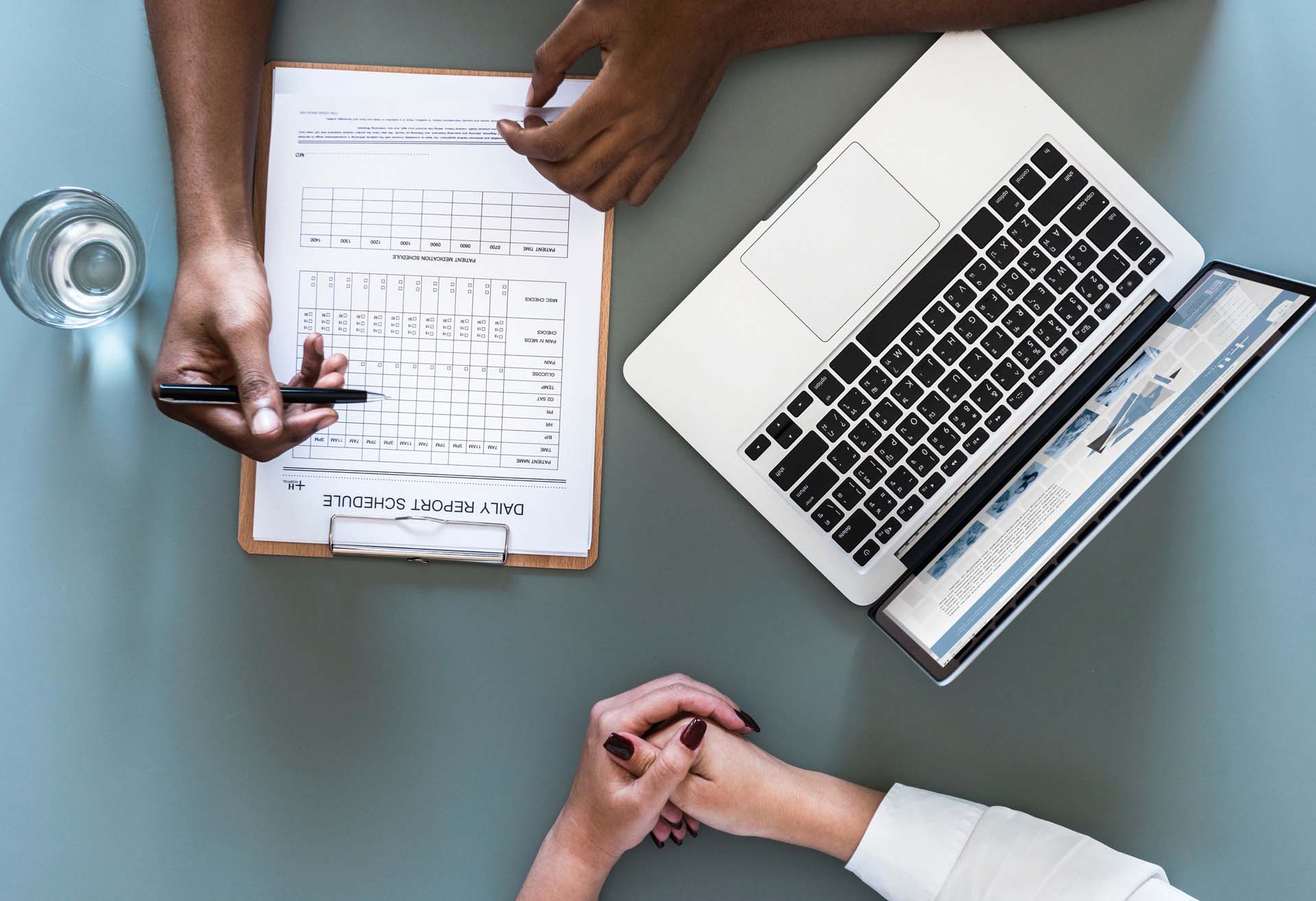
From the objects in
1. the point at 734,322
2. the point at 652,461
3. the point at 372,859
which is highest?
the point at 734,322

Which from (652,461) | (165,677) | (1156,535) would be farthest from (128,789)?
(1156,535)

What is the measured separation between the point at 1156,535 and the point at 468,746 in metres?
0.70

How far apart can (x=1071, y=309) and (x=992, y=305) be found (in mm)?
70

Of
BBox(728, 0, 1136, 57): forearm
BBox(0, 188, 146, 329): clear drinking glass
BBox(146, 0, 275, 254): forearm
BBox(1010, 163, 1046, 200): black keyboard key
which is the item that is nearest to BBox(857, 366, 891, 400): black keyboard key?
BBox(1010, 163, 1046, 200): black keyboard key

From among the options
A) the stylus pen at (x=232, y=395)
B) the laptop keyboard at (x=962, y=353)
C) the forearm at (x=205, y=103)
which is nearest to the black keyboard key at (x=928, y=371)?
the laptop keyboard at (x=962, y=353)

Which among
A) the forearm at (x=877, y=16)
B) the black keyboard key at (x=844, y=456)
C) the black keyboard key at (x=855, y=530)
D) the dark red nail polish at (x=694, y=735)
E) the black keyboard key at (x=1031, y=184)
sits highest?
the forearm at (x=877, y=16)

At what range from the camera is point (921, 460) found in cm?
77

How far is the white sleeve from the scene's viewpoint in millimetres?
743

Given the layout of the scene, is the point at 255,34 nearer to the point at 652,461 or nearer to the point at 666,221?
the point at 666,221

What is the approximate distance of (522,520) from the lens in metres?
0.80

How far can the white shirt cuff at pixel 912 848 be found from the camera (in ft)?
2.50

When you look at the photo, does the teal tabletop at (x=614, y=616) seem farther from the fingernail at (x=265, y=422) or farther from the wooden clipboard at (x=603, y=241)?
the fingernail at (x=265, y=422)

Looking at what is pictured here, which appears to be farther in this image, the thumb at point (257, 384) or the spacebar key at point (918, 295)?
the spacebar key at point (918, 295)

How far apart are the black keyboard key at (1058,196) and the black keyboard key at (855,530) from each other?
1.03 ft
